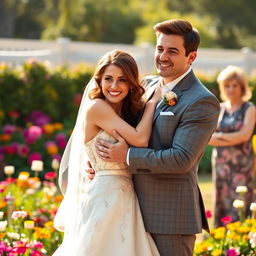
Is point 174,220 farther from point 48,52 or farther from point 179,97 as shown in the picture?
point 48,52

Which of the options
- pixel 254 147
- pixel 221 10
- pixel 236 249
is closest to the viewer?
pixel 236 249

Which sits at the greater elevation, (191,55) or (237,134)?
(191,55)

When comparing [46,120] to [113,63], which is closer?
[113,63]

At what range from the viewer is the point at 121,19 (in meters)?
37.6

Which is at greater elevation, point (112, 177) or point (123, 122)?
point (123, 122)

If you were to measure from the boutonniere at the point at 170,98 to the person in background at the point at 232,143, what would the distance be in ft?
10.8

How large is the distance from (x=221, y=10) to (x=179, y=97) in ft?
133

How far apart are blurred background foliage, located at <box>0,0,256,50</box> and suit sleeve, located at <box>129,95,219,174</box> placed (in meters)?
25.3

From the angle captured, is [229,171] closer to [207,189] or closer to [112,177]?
[207,189]

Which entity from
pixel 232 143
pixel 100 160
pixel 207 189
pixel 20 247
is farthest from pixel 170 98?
pixel 207 189

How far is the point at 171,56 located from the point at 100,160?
68 centimetres

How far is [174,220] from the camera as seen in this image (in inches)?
181

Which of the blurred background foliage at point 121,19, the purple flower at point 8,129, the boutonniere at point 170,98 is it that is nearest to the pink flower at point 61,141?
the purple flower at point 8,129

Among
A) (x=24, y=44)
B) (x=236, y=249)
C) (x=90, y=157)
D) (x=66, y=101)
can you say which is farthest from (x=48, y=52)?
(x=90, y=157)
